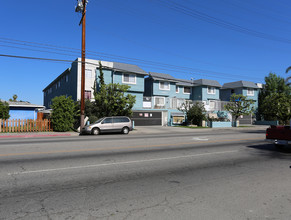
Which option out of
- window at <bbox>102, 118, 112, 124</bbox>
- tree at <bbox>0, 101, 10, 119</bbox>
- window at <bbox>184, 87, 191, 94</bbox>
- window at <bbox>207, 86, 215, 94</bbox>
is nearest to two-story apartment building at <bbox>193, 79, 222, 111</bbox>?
window at <bbox>207, 86, 215, 94</bbox>

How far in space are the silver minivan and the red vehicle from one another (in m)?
12.5

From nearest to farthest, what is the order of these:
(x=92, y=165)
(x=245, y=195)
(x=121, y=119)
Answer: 1. (x=245, y=195)
2. (x=92, y=165)
3. (x=121, y=119)

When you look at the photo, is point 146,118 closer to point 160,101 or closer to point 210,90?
point 160,101

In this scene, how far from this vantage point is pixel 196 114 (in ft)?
103

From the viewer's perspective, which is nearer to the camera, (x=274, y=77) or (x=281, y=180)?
(x=281, y=180)

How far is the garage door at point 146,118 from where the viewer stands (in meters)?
31.0

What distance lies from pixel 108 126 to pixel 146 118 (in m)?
13.1

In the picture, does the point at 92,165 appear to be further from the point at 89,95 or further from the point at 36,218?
the point at 89,95

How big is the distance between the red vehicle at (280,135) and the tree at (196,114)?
20583 millimetres

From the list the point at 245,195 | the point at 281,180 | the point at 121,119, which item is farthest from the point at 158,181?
the point at 121,119

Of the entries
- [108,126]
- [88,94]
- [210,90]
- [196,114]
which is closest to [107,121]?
[108,126]

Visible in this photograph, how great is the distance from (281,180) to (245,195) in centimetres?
186

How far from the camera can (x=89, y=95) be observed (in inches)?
1187

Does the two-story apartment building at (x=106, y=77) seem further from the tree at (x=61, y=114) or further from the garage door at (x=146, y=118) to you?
the tree at (x=61, y=114)
